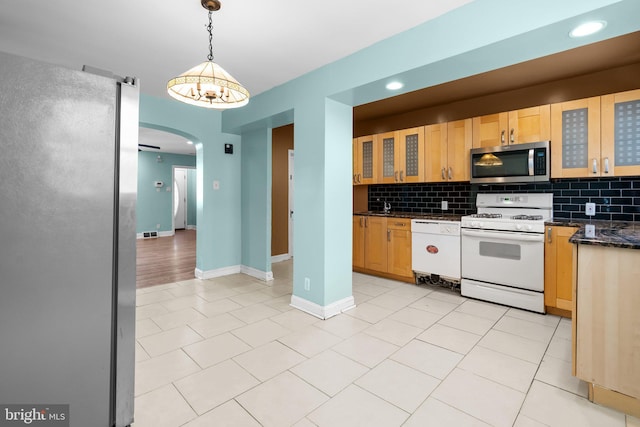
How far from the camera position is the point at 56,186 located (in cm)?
86

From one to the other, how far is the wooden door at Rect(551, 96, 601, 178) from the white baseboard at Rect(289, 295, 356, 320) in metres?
2.58

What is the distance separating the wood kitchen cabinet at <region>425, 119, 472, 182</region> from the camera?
3.86 m

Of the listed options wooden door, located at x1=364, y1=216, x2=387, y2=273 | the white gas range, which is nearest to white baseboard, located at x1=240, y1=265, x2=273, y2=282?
wooden door, located at x1=364, y1=216, x2=387, y2=273

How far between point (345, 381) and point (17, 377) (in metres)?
1.67

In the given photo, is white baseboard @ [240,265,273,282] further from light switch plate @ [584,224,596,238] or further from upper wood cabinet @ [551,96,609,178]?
upper wood cabinet @ [551,96,609,178]

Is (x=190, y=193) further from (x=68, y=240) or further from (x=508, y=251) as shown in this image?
(x=68, y=240)

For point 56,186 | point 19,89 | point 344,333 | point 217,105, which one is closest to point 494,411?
point 344,333

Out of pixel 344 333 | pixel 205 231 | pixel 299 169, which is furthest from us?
pixel 205 231

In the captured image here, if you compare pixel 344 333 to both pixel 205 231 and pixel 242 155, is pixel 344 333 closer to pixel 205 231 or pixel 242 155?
pixel 205 231

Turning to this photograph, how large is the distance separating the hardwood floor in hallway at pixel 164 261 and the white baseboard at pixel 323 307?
2.13 metres

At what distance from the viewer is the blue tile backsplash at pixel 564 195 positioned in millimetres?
3084

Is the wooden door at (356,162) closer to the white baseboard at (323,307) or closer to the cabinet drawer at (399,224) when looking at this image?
the cabinet drawer at (399,224)

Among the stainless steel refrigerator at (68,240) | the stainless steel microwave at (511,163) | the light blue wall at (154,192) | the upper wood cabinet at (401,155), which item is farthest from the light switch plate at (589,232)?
the light blue wall at (154,192)

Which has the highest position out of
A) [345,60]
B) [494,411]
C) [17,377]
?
[345,60]
